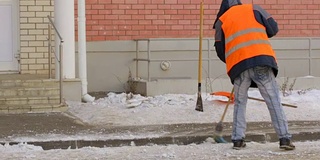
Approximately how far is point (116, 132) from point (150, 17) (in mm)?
5114

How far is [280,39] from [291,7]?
798mm

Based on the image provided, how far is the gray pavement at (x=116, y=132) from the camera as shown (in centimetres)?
859

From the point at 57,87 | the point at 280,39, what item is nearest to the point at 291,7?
the point at 280,39

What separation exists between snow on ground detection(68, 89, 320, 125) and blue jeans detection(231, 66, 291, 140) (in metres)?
2.46

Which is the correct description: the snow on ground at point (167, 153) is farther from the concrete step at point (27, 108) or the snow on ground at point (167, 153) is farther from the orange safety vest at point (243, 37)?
the concrete step at point (27, 108)

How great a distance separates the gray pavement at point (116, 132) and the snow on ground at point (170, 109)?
45 cm

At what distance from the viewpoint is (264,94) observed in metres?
7.75

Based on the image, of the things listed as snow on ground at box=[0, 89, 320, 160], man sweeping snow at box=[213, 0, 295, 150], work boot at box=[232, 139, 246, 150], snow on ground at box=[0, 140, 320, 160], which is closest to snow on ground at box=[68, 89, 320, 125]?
snow on ground at box=[0, 89, 320, 160]

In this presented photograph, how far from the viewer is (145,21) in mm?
13914

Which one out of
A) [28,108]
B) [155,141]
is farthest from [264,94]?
[28,108]

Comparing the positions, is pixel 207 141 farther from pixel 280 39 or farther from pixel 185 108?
pixel 280 39

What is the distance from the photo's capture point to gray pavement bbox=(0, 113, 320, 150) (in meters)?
8.59

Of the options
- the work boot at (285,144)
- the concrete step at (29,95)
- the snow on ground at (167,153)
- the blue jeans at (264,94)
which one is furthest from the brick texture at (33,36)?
the work boot at (285,144)

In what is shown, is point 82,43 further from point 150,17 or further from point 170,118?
point 170,118
